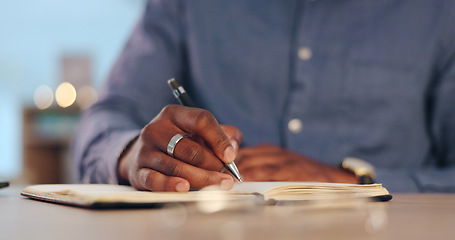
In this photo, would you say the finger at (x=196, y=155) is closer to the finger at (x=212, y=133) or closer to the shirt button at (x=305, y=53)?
the finger at (x=212, y=133)

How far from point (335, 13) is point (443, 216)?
2.10ft

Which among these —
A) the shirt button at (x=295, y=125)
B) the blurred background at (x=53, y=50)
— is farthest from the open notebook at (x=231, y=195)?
the blurred background at (x=53, y=50)

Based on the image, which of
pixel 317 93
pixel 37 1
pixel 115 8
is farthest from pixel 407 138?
pixel 37 1

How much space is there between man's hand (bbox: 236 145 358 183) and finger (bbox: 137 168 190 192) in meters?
0.16

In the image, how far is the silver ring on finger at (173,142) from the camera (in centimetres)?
43

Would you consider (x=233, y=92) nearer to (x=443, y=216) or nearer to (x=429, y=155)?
(x=429, y=155)

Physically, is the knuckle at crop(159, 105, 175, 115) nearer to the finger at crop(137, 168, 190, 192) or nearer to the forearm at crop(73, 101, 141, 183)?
the finger at crop(137, 168, 190, 192)

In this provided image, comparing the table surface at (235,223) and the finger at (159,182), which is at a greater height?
the finger at (159,182)

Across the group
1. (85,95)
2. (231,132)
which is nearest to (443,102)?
(231,132)

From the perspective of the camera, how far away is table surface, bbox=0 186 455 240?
20cm

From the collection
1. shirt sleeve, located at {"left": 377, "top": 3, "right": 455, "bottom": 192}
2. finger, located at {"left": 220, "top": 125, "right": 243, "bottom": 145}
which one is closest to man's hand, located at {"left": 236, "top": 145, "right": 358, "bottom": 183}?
finger, located at {"left": 220, "top": 125, "right": 243, "bottom": 145}

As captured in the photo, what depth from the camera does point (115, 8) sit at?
12.9ft

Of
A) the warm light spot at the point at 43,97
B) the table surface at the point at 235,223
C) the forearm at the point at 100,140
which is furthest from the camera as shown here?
the warm light spot at the point at 43,97

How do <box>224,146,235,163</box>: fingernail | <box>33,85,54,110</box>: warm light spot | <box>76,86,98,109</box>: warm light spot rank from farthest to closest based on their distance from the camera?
<box>76,86,98,109</box>: warm light spot → <box>33,85,54,110</box>: warm light spot → <box>224,146,235,163</box>: fingernail
